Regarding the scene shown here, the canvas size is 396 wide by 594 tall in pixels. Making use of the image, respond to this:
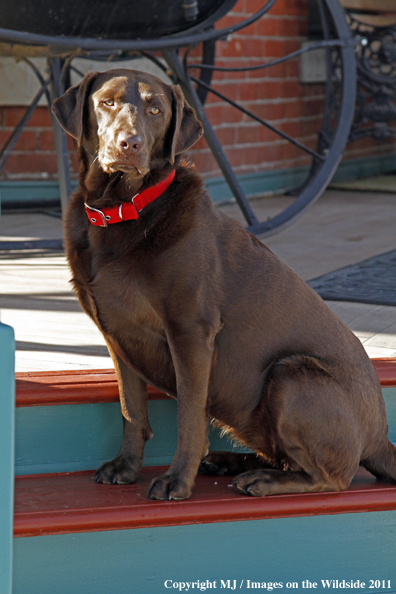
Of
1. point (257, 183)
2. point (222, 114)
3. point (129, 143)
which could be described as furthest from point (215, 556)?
point (257, 183)

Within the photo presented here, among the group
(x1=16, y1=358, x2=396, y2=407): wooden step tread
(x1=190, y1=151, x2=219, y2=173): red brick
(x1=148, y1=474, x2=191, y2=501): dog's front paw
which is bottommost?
(x1=190, y1=151, x2=219, y2=173): red brick

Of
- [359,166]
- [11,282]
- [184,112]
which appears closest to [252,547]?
[184,112]

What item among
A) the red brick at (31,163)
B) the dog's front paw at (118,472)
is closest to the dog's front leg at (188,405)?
the dog's front paw at (118,472)

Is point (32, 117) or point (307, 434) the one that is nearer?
point (307, 434)

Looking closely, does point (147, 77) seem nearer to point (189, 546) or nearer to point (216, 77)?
point (189, 546)

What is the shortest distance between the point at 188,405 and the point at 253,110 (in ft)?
15.7

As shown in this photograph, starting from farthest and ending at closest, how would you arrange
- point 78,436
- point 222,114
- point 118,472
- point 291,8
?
1. point 291,8
2. point 222,114
3. point 78,436
4. point 118,472

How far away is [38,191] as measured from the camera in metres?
5.23

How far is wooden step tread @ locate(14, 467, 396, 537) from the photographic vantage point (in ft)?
5.45

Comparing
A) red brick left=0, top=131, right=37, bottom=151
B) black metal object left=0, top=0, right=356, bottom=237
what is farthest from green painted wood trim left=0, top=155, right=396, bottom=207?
black metal object left=0, top=0, right=356, bottom=237

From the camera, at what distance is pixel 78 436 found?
1996 mm

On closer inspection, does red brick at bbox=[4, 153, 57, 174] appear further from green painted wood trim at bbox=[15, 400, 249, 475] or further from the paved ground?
green painted wood trim at bbox=[15, 400, 249, 475]

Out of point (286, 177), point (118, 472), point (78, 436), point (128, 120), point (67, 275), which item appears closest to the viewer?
point (128, 120)

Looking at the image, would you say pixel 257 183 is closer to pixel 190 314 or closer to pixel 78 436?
pixel 78 436
